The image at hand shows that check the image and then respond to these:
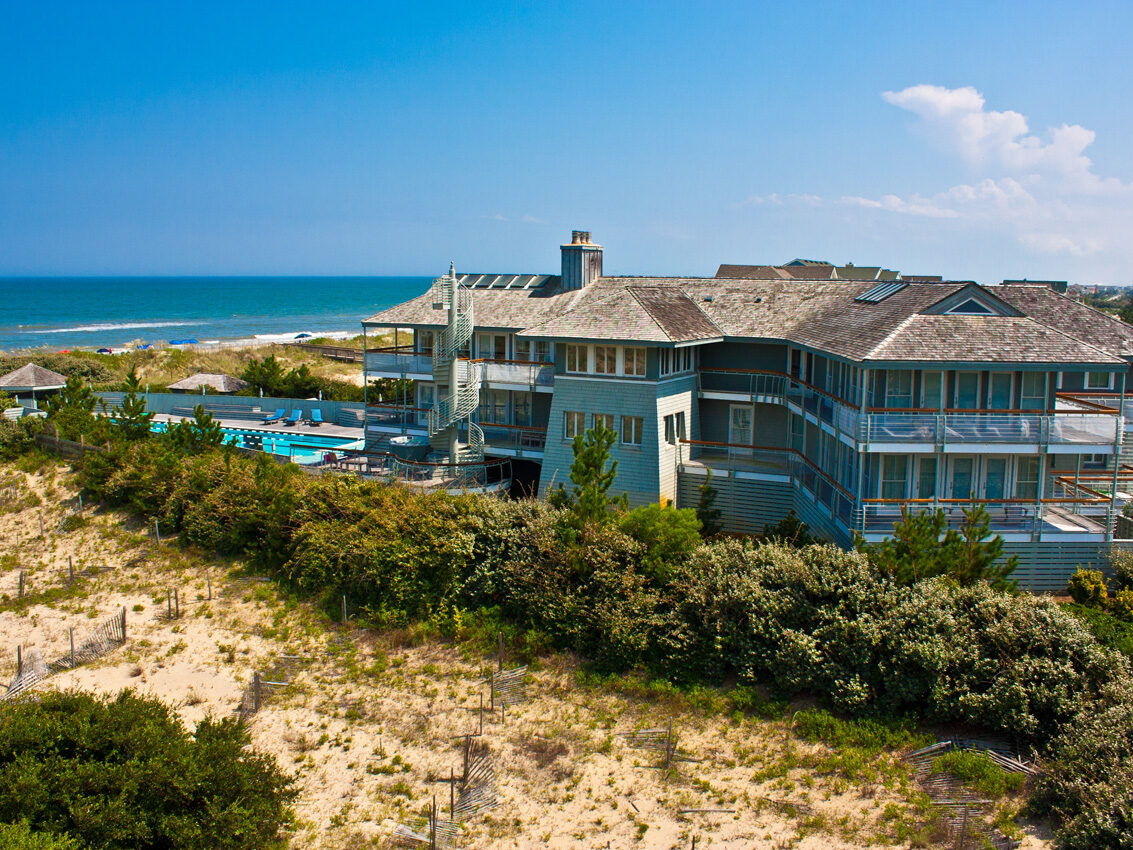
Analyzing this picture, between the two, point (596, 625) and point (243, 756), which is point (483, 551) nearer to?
point (596, 625)

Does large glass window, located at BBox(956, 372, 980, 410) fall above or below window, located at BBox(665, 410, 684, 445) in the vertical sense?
above

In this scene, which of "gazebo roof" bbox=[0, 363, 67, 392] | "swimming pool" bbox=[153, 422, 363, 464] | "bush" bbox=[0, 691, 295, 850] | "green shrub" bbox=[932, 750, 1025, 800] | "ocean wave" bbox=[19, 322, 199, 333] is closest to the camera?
"bush" bbox=[0, 691, 295, 850]

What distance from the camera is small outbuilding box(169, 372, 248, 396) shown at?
5012 cm

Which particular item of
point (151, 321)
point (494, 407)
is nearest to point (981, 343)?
point (494, 407)

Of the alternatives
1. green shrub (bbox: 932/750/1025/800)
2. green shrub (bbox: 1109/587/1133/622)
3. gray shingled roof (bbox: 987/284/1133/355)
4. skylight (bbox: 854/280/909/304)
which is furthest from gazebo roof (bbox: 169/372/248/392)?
green shrub (bbox: 1109/587/1133/622)

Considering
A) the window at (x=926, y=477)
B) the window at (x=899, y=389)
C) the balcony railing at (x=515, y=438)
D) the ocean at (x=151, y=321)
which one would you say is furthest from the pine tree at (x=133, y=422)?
the ocean at (x=151, y=321)

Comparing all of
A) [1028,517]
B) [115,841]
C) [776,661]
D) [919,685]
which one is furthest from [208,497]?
[1028,517]

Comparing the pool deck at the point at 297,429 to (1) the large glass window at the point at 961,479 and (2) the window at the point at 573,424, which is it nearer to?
(2) the window at the point at 573,424

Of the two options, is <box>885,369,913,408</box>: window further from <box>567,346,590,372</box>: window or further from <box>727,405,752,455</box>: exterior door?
<box>567,346,590,372</box>: window

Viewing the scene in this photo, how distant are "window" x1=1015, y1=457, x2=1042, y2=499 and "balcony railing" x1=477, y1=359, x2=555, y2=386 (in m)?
14.8

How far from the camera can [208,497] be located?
30469 millimetres

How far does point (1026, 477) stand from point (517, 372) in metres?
16.6

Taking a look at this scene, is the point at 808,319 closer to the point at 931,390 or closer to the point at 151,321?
the point at 931,390

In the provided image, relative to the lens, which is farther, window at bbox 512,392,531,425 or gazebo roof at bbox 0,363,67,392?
gazebo roof at bbox 0,363,67,392
